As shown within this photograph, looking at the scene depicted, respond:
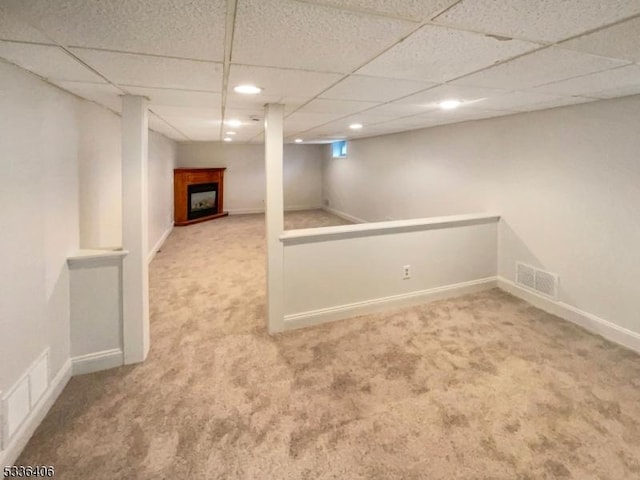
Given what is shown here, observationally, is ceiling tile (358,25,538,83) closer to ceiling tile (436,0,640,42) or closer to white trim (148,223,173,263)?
ceiling tile (436,0,640,42)

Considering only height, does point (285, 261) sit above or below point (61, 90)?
below

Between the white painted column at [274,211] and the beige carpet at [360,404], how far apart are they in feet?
0.82

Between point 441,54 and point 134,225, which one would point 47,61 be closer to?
point 134,225

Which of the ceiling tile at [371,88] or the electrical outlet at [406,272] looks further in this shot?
the electrical outlet at [406,272]

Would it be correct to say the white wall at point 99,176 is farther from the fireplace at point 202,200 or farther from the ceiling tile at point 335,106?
the fireplace at point 202,200

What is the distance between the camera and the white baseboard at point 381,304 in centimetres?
299

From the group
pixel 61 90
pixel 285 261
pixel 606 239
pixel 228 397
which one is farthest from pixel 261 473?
pixel 606 239

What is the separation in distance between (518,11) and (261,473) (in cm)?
214

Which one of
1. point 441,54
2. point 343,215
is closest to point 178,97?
point 441,54

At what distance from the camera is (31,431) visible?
68.8 inches

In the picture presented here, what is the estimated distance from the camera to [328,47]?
1.38 metres

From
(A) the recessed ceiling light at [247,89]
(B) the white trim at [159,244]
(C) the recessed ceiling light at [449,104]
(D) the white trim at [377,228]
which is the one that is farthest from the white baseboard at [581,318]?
(B) the white trim at [159,244]

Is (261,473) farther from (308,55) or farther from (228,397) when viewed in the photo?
(308,55)

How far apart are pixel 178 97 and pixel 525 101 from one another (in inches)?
108
